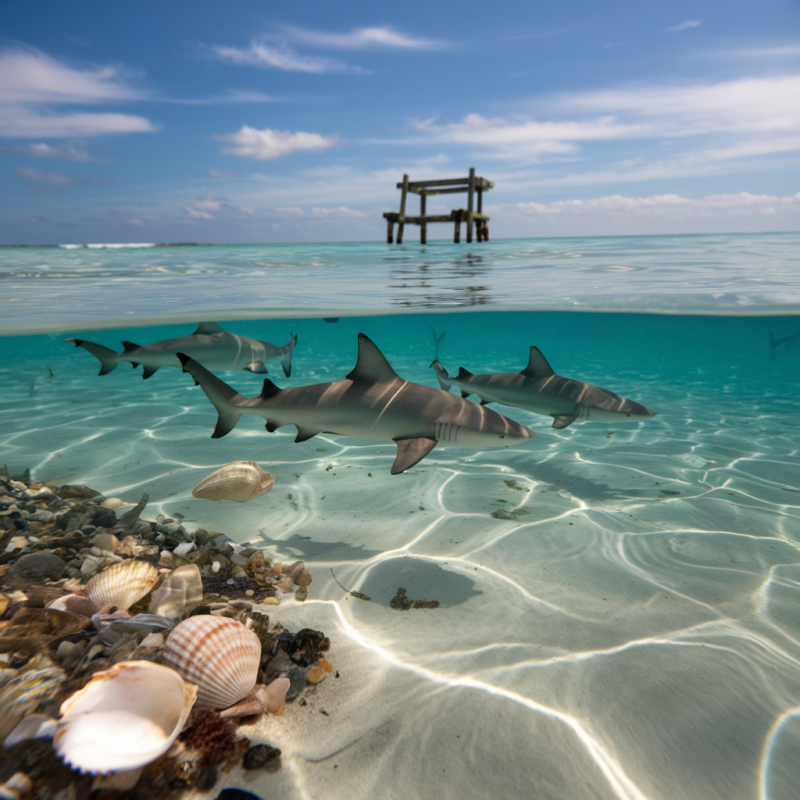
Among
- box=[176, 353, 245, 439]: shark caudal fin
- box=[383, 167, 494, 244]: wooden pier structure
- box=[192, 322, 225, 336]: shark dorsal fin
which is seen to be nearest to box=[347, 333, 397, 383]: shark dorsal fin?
box=[176, 353, 245, 439]: shark caudal fin

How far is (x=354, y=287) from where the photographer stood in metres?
14.9

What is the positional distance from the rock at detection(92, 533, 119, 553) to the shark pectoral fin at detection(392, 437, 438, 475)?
229 centimetres

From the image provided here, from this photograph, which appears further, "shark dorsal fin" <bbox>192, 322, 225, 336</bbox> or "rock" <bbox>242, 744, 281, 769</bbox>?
"shark dorsal fin" <bbox>192, 322, 225, 336</bbox>

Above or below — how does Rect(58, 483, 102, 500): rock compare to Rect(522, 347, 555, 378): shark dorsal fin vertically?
below

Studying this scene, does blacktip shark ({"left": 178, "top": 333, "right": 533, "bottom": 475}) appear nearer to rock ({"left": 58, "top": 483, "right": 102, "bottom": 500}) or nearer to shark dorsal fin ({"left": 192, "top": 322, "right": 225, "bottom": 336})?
rock ({"left": 58, "top": 483, "right": 102, "bottom": 500})

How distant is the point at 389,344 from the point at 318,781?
241ft

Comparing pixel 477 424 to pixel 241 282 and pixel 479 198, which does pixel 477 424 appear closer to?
pixel 241 282

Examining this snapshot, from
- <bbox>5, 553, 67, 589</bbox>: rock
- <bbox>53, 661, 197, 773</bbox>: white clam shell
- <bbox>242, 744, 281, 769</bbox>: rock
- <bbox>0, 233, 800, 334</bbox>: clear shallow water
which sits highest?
<bbox>0, 233, 800, 334</bbox>: clear shallow water

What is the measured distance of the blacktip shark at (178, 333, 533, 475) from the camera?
3.96 metres

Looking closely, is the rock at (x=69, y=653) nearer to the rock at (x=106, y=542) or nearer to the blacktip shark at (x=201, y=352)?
the rock at (x=106, y=542)

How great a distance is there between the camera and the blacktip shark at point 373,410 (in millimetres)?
3957

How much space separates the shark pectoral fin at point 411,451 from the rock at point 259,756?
184cm

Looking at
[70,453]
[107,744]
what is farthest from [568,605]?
[70,453]

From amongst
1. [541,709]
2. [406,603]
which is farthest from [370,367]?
[541,709]
